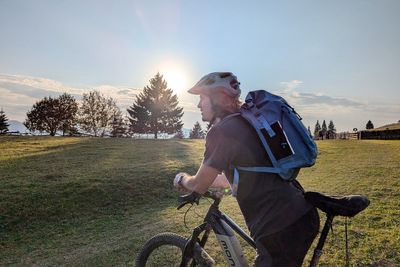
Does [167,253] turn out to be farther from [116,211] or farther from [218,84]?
[116,211]

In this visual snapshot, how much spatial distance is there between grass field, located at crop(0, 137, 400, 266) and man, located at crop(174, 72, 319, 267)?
12.3 feet

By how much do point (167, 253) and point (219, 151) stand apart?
2408 mm

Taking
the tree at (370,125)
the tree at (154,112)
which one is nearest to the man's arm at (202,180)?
the tree at (154,112)

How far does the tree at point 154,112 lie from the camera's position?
71062 mm

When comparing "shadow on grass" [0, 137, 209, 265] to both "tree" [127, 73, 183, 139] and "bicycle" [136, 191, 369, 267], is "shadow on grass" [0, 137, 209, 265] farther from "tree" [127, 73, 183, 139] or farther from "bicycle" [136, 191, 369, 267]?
"tree" [127, 73, 183, 139]

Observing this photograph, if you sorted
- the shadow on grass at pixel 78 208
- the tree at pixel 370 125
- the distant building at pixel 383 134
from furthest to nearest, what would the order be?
the tree at pixel 370 125, the distant building at pixel 383 134, the shadow on grass at pixel 78 208

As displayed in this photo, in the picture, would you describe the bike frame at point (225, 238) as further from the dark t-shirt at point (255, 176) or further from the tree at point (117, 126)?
the tree at point (117, 126)

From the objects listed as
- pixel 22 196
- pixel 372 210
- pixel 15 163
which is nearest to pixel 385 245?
pixel 372 210

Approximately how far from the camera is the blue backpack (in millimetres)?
3127

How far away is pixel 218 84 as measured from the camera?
3.44 m

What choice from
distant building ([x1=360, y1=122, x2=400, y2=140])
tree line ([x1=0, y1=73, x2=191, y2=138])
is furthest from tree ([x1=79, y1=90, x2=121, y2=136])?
distant building ([x1=360, y1=122, x2=400, y2=140])

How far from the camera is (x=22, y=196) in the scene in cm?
1364

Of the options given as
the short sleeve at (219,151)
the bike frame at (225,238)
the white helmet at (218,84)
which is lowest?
the bike frame at (225,238)

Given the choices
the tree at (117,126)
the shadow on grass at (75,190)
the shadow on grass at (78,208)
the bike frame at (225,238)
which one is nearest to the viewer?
the bike frame at (225,238)
